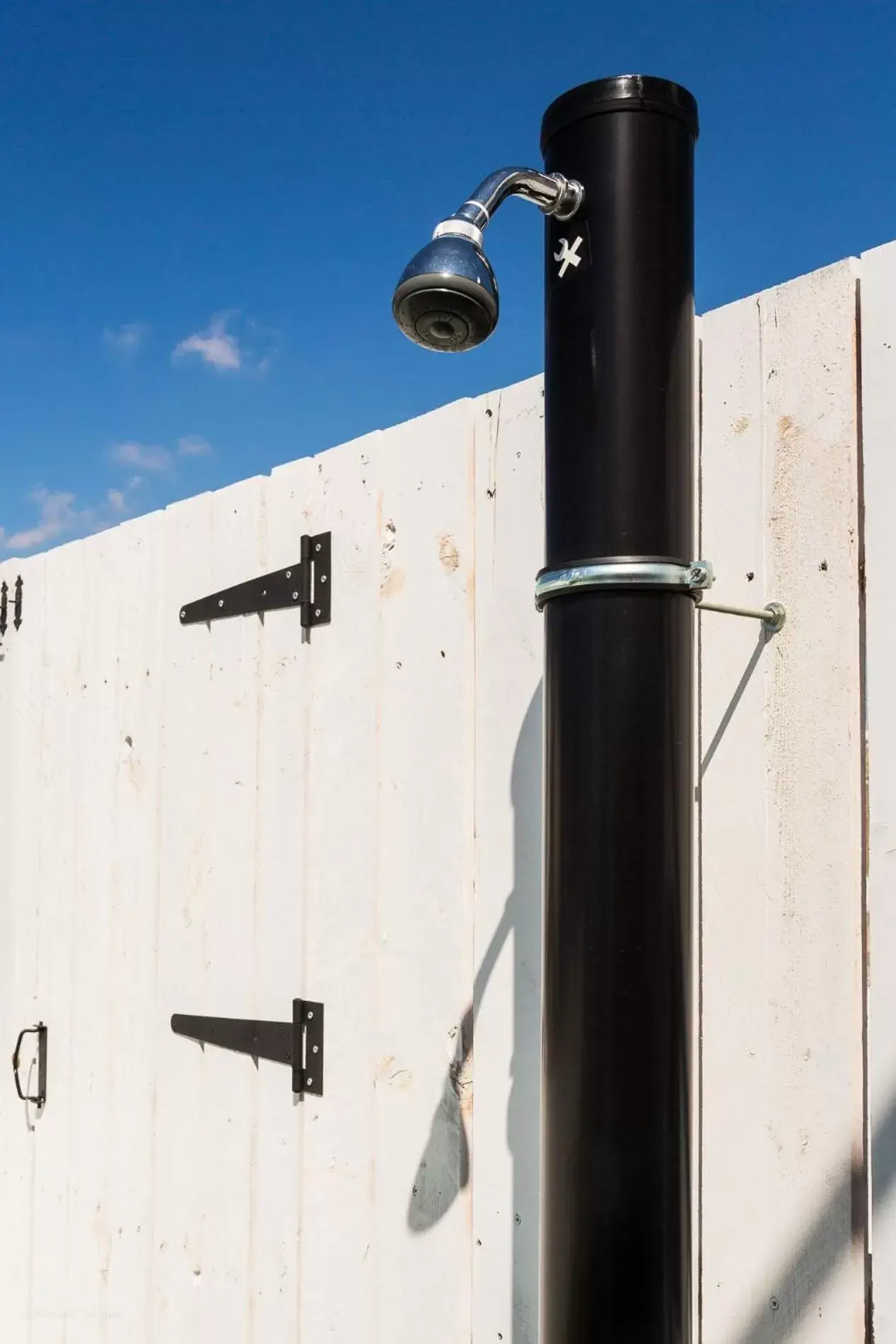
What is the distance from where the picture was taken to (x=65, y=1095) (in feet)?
8.20

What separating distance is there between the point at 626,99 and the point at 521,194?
0.12m

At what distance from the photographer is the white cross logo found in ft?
3.40

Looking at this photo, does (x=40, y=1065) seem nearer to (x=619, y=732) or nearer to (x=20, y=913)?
(x=20, y=913)

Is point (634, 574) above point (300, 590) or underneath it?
underneath

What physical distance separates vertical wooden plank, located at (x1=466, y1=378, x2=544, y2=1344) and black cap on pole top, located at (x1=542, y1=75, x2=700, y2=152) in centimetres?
53

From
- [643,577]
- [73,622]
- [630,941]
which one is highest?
[73,622]

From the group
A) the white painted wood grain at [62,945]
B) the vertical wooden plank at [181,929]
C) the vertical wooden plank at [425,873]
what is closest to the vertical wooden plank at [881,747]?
the vertical wooden plank at [425,873]

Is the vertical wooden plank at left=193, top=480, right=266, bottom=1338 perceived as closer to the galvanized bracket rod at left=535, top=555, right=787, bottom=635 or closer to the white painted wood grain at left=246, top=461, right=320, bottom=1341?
the white painted wood grain at left=246, top=461, right=320, bottom=1341

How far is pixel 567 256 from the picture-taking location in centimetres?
104

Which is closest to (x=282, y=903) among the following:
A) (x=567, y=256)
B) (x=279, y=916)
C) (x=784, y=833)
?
(x=279, y=916)

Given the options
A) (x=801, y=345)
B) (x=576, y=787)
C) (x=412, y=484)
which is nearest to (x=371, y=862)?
(x=412, y=484)

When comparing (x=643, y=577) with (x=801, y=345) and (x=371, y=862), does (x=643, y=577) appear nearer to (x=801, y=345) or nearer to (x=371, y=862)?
(x=801, y=345)

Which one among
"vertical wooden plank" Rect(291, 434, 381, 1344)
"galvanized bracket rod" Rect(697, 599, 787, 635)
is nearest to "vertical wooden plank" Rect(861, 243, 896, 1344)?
"galvanized bracket rod" Rect(697, 599, 787, 635)

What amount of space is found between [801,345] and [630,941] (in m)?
0.69
